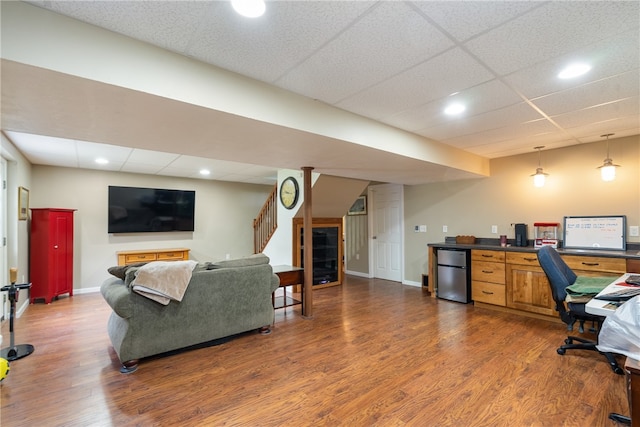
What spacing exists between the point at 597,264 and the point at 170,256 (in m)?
6.78

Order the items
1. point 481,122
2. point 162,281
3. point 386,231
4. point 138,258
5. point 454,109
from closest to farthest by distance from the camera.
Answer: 1. point 162,281
2. point 454,109
3. point 481,122
4. point 138,258
5. point 386,231

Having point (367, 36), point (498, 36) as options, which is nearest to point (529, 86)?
point (498, 36)

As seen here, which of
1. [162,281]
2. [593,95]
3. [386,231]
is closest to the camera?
[593,95]

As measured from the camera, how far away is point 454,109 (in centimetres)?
281

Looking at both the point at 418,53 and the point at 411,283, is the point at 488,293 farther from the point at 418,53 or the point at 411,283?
the point at 418,53

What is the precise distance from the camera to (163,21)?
1.59 metres

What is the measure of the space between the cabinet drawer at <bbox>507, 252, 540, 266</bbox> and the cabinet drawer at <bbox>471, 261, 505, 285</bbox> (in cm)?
15

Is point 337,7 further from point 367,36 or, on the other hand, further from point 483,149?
point 483,149

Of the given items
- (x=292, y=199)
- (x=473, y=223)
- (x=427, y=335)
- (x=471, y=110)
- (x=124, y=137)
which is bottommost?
(x=427, y=335)

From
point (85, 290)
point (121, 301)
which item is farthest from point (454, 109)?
point (85, 290)

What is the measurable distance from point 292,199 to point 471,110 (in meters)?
3.49

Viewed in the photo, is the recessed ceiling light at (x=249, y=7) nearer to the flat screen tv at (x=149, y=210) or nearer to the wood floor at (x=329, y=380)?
the wood floor at (x=329, y=380)

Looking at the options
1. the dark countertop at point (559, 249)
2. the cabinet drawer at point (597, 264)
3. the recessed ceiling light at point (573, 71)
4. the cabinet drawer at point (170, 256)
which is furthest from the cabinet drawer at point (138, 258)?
the cabinet drawer at point (597, 264)

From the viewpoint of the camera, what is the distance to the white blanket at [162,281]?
Result: 2613 millimetres
